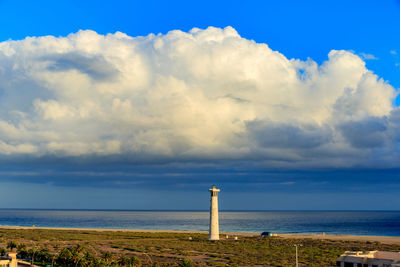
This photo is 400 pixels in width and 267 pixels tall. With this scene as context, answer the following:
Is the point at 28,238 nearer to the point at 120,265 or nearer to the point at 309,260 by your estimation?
the point at 120,265

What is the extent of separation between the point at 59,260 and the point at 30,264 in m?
5.39

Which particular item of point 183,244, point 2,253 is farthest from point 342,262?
point 183,244

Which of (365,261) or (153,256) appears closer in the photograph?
(365,261)

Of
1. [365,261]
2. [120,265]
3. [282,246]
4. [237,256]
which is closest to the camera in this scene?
[365,261]

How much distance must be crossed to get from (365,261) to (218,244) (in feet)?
190

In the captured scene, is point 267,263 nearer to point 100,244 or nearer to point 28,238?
point 100,244

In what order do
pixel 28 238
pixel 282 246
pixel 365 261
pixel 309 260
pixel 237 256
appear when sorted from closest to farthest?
pixel 365 261 < pixel 309 260 < pixel 237 256 < pixel 282 246 < pixel 28 238

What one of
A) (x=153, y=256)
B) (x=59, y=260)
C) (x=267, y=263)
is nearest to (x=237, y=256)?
(x=267, y=263)

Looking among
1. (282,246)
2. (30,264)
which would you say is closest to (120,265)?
(30,264)

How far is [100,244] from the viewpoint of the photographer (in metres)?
96.6

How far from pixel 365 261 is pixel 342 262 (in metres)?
2.37

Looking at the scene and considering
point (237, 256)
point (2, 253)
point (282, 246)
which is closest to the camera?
point (2, 253)

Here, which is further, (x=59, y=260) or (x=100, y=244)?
(x=100, y=244)

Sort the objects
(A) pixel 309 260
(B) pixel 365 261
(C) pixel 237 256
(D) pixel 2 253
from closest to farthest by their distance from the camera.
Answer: (B) pixel 365 261, (D) pixel 2 253, (A) pixel 309 260, (C) pixel 237 256
